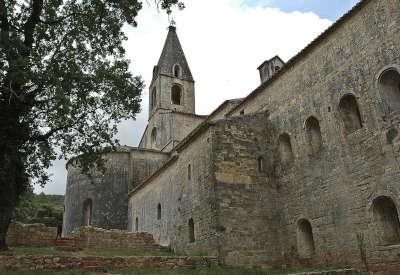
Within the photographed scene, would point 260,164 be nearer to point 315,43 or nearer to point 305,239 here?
point 305,239

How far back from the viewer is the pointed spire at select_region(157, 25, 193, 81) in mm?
34594

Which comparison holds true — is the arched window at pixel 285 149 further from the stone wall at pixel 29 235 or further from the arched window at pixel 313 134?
the stone wall at pixel 29 235

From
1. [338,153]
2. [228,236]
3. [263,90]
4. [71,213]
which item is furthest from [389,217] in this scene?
[71,213]

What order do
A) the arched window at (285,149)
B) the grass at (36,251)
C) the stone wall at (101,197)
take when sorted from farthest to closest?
the stone wall at (101,197) → the arched window at (285,149) → the grass at (36,251)

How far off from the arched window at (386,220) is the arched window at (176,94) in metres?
25.2

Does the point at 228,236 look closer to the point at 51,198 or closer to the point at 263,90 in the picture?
the point at 263,90

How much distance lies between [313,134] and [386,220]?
4182 millimetres

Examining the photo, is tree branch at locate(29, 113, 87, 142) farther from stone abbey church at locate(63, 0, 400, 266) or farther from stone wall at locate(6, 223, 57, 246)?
stone abbey church at locate(63, 0, 400, 266)

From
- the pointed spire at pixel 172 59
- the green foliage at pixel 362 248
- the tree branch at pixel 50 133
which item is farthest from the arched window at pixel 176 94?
the green foliage at pixel 362 248

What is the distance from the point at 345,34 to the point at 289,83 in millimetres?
3016

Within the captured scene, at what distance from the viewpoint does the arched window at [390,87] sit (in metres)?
10.8

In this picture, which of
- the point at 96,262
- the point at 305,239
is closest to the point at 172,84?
the point at 305,239

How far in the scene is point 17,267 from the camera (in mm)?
9758

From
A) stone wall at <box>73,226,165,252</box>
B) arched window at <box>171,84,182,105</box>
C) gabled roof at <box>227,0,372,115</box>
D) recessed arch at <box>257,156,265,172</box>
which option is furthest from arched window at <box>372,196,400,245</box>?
arched window at <box>171,84,182,105</box>
